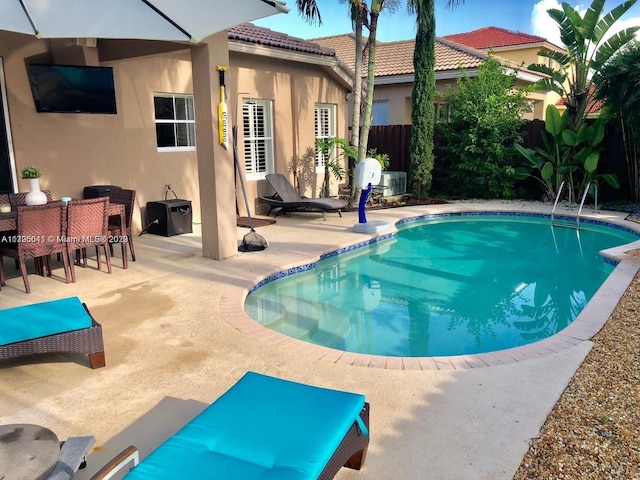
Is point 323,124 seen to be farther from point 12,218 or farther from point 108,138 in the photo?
point 12,218

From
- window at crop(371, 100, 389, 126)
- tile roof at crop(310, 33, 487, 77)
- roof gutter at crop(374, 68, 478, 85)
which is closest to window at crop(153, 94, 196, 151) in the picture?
tile roof at crop(310, 33, 487, 77)

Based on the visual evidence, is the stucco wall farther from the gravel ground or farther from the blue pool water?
the gravel ground

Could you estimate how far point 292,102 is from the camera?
13062mm

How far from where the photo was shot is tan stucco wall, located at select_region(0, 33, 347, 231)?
804 centimetres

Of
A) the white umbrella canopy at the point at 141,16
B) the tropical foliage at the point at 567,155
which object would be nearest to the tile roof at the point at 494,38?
the tropical foliage at the point at 567,155

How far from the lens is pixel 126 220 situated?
7562mm

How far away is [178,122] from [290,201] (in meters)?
2.99

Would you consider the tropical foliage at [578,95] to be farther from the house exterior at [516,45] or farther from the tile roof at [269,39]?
the house exterior at [516,45]

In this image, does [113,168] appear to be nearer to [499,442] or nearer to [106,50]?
[106,50]

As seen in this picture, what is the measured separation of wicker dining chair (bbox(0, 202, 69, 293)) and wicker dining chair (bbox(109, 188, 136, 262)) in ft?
3.24

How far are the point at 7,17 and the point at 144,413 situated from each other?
451 centimetres

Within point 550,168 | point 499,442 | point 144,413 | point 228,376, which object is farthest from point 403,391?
point 550,168

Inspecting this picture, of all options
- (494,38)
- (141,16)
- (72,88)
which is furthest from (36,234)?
(494,38)

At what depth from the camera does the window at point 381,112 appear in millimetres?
20359
